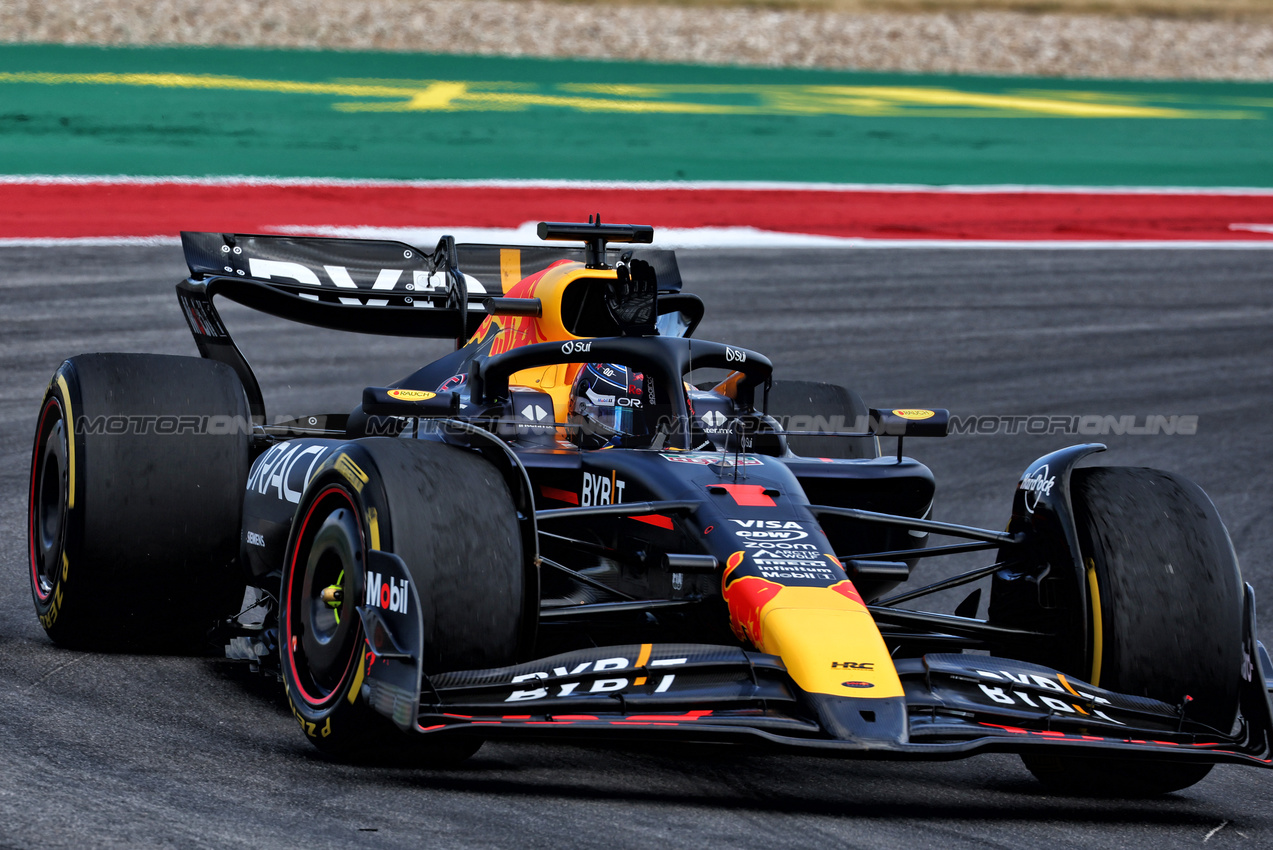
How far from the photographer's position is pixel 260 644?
6.15 meters

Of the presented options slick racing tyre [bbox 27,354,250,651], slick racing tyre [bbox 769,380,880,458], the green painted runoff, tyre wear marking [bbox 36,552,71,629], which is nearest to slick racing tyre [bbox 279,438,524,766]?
slick racing tyre [bbox 27,354,250,651]

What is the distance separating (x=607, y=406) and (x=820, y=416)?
163 cm

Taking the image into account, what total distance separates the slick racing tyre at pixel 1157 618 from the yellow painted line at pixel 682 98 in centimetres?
1638

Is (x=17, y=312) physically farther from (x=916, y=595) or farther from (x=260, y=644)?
(x=916, y=595)

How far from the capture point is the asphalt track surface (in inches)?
183

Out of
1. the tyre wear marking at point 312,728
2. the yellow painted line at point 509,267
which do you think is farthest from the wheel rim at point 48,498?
the yellow painted line at point 509,267

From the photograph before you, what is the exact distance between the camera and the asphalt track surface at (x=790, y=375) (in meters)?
4.64

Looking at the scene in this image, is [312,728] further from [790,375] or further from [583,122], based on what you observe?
[583,122]

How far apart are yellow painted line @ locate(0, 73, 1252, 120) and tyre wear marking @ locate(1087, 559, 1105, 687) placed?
53.8 feet

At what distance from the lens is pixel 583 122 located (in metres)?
21.0

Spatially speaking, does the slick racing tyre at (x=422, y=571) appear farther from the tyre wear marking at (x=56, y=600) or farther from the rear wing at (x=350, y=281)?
the rear wing at (x=350, y=281)

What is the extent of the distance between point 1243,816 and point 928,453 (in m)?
6.07

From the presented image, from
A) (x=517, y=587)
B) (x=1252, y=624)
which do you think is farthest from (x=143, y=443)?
(x=1252, y=624)

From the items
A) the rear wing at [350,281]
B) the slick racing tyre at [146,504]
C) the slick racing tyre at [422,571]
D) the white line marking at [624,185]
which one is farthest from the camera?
the white line marking at [624,185]
